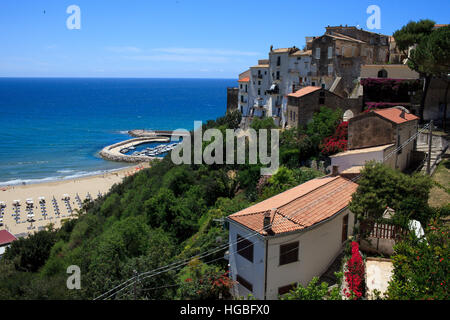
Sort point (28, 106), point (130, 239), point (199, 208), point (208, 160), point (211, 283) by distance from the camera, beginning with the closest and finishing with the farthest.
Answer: point (211, 283), point (130, 239), point (199, 208), point (208, 160), point (28, 106)

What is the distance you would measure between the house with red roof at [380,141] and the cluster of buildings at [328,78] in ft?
30.0

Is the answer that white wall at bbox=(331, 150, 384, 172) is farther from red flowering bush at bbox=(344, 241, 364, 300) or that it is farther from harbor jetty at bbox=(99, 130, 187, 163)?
harbor jetty at bbox=(99, 130, 187, 163)

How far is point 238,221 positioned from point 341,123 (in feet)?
61.6

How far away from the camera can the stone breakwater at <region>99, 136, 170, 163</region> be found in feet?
248

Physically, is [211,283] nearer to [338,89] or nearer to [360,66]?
[338,89]

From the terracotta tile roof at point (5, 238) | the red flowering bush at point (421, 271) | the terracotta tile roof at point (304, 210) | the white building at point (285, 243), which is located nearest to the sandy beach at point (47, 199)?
the terracotta tile roof at point (5, 238)

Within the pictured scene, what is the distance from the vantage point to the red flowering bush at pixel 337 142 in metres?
28.5

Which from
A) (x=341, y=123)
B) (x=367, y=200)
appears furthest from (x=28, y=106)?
(x=367, y=200)

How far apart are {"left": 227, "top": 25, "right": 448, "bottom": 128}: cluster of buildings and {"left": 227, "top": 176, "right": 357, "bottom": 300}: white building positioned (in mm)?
19718

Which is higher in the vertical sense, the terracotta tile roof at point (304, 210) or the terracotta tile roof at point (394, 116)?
the terracotta tile roof at point (394, 116)

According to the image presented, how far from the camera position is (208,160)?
38.0m

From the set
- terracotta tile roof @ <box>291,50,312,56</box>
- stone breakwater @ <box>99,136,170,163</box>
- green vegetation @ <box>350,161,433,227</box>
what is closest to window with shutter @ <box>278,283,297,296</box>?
green vegetation @ <box>350,161,433,227</box>

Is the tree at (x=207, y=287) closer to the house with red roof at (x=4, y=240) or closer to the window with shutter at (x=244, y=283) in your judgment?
the window with shutter at (x=244, y=283)

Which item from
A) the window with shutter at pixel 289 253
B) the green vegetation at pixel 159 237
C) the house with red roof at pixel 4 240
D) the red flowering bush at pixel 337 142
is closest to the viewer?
the window with shutter at pixel 289 253
